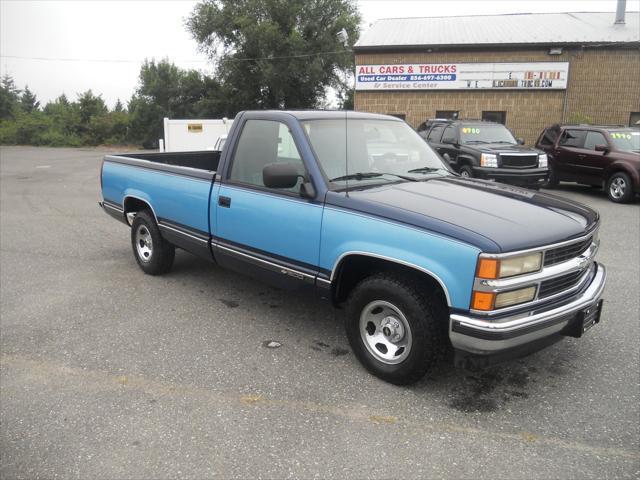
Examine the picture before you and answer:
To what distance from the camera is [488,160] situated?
11.3m

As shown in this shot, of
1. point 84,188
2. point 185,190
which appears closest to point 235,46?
point 84,188

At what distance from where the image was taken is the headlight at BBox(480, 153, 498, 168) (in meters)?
11.3

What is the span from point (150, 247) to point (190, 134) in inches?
576

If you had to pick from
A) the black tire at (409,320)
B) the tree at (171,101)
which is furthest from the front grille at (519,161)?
the tree at (171,101)

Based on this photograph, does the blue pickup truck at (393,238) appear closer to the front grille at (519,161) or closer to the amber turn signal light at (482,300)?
the amber turn signal light at (482,300)

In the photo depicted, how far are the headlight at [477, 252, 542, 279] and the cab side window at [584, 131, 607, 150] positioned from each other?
10755mm

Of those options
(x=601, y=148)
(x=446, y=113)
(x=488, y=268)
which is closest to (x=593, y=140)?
(x=601, y=148)

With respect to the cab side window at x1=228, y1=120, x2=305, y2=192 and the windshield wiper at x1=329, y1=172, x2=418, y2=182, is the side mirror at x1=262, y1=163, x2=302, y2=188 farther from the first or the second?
the cab side window at x1=228, y1=120, x2=305, y2=192

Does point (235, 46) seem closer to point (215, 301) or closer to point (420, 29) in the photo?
point (420, 29)

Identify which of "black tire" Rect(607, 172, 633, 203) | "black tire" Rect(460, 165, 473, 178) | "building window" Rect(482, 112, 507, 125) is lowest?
"black tire" Rect(607, 172, 633, 203)

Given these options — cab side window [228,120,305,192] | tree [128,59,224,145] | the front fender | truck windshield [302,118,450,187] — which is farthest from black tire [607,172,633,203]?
tree [128,59,224,145]

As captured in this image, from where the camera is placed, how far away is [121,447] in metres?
2.89

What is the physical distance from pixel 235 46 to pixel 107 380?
3818 centimetres

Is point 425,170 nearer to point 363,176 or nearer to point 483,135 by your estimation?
point 363,176
